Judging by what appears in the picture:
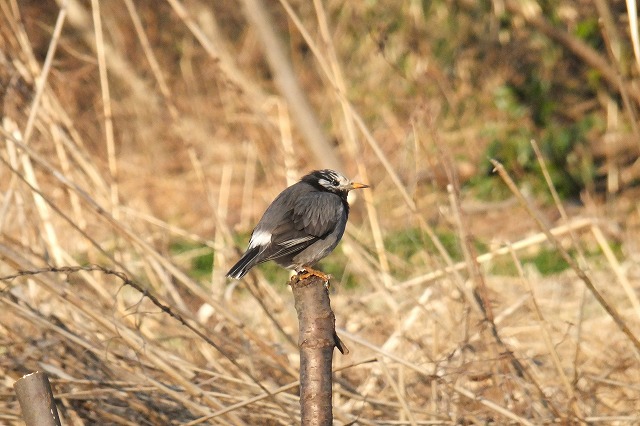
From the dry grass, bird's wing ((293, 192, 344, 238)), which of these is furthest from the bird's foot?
the dry grass

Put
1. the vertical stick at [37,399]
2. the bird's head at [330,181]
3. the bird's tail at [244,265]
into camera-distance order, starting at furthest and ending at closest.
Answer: the bird's head at [330,181]
the bird's tail at [244,265]
the vertical stick at [37,399]

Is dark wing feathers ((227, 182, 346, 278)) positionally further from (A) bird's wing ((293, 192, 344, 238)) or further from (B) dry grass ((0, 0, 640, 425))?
(B) dry grass ((0, 0, 640, 425))

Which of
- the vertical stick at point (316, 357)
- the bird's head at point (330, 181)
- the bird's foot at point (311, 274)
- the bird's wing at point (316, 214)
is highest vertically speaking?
the bird's head at point (330, 181)

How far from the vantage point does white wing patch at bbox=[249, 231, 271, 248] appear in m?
3.58

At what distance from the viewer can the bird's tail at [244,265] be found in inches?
131

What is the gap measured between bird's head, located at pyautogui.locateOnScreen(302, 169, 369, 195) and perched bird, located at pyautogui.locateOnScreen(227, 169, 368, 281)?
0.52 ft

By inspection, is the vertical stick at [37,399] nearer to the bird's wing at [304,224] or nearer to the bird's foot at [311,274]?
the bird's foot at [311,274]

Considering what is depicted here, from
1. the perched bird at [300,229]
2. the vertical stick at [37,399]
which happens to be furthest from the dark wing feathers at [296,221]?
the vertical stick at [37,399]

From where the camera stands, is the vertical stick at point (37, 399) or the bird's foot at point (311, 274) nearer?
the vertical stick at point (37, 399)

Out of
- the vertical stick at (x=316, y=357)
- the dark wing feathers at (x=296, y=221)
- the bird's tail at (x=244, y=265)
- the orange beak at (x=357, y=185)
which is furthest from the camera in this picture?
the orange beak at (x=357, y=185)

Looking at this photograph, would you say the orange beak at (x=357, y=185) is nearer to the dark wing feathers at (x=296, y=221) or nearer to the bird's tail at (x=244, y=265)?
the dark wing feathers at (x=296, y=221)

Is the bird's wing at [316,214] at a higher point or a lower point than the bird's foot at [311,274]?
higher

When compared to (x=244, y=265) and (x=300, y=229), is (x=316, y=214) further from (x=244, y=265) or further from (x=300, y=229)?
(x=244, y=265)

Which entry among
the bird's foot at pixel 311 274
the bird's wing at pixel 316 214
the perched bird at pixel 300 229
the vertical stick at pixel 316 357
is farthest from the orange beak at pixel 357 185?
the vertical stick at pixel 316 357
